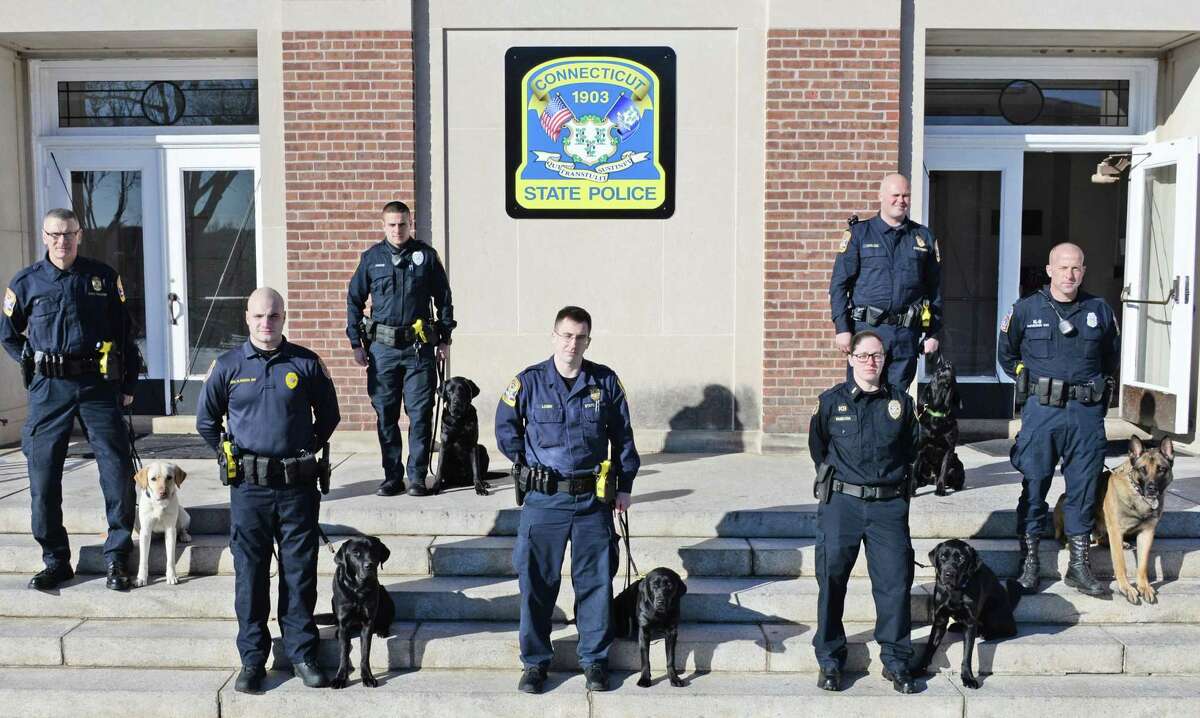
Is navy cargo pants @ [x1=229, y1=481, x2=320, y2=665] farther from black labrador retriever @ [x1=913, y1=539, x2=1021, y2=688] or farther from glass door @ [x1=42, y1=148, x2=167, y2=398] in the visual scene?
glass door @ [x1=42, y1=148, x2=167, y2=398]

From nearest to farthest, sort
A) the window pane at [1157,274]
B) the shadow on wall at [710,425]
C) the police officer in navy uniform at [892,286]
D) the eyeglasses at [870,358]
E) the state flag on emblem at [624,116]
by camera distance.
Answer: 1. the eyeglasses at [870,358]
2. the police officer in navy uniform at [892,286]
3. the state flag on emblem at [624,116]
4. the shadow on wall at [710,425]
5. the window pane at [1157,274]

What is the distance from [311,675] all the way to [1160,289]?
8.06 metres

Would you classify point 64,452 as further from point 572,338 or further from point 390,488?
point 572,338

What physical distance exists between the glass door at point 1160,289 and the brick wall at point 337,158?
21.7 ft

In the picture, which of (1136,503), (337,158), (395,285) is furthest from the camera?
(337,158)

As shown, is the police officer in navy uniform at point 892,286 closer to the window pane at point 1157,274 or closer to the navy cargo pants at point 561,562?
the navy cargo pants at point 561,562

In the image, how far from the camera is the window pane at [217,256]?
988cm

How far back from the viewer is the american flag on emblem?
888cm

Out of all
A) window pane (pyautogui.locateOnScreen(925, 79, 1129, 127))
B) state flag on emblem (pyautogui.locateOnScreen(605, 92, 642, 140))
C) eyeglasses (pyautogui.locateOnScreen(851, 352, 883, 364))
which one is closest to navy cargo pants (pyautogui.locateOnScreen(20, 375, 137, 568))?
eyeglasses (pyautogui.locateOnScreen(851, 352, 883, 364))

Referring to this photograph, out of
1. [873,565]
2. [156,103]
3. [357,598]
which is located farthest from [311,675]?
[156,103]

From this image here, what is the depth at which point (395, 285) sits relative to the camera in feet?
23.7

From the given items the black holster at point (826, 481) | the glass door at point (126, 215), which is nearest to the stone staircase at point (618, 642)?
the black holster at point (826, 481)

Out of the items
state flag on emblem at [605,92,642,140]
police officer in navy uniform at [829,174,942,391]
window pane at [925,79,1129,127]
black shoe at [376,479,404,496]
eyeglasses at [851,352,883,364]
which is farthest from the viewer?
window pane at [925,79,1129,127]

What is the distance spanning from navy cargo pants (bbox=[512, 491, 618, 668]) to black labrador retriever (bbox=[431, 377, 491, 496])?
190cm
